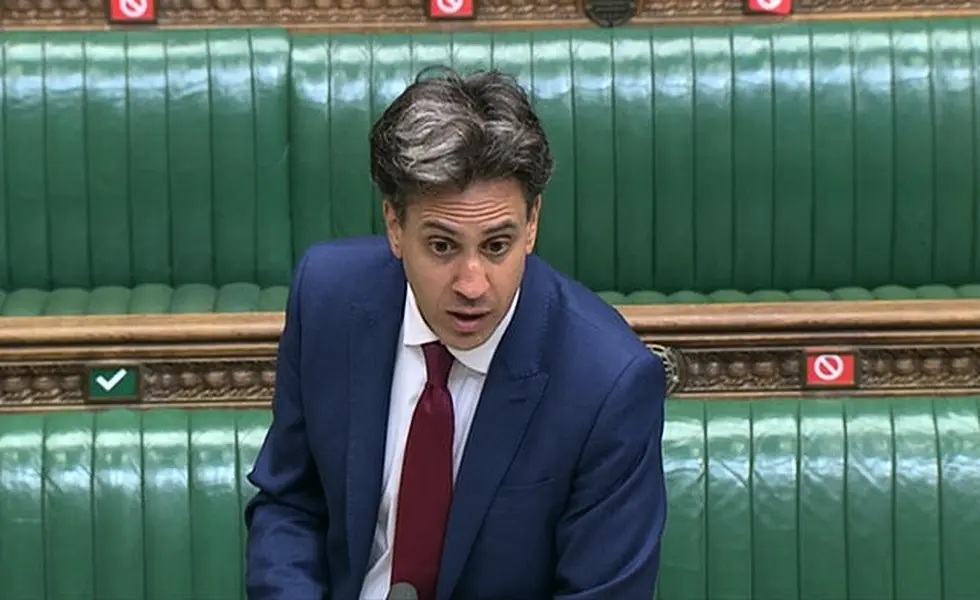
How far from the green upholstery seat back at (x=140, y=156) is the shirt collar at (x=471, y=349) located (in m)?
1.32

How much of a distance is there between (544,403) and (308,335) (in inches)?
7.0

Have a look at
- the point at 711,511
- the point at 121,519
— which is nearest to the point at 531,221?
the point at 711,511

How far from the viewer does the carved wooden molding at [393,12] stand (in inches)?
102

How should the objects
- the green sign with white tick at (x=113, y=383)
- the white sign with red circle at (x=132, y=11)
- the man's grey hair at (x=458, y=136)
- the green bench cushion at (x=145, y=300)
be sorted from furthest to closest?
the white sign with red circle at (x=132, y=11) < the green bench cushion at (x=145, y=300) < the green sign with white tick at (x=113, y=383) < the man's grey hair at (x=458, y=136)

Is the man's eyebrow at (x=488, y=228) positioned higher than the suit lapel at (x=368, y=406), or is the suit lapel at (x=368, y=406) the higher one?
the man's eyebrow at (x=488, y=228)

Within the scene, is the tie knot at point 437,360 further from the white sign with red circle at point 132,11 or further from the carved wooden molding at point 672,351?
the white sign with red circle at point 132,11

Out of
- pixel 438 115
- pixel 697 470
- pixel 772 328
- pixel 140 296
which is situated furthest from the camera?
pixel 140 296

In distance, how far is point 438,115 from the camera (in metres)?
1.03

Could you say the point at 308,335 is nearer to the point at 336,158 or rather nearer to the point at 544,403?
the point at 544,403

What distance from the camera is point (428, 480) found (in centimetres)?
115

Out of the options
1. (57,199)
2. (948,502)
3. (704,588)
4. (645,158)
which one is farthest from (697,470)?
(57,199)

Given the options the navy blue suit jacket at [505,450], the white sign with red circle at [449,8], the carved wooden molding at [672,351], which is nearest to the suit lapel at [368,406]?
the navy blue suit jacket at [505,450]

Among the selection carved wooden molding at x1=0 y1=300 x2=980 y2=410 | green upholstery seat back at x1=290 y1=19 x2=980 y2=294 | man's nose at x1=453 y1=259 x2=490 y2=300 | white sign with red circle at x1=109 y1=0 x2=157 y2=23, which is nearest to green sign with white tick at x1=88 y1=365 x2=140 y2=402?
carved wooden molding at x1=0 y1=300 x2=980 y2=410

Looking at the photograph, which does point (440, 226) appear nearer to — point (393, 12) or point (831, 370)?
point (831, 370)
